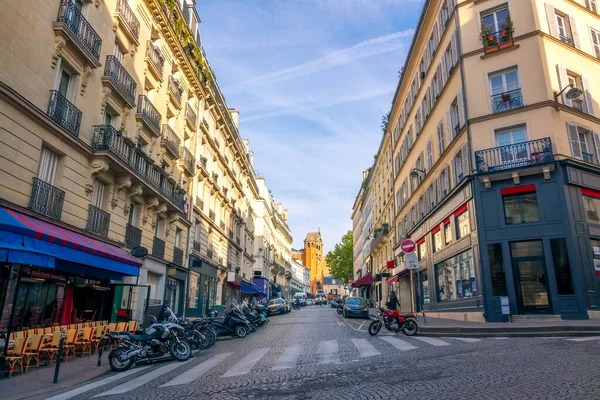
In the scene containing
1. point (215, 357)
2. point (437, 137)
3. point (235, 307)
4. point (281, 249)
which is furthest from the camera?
point (281, 249)

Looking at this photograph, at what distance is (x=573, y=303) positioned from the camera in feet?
50.4

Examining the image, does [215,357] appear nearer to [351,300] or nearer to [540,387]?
[540,387]

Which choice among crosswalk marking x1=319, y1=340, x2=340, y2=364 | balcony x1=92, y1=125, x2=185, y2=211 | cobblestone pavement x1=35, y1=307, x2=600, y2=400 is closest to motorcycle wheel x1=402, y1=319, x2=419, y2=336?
crosswalk marking x1=319, y1=340, x2=340, y2=364

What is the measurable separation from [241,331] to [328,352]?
6423 mm

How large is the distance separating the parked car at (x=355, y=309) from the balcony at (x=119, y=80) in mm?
19765

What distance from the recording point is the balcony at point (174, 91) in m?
22.0

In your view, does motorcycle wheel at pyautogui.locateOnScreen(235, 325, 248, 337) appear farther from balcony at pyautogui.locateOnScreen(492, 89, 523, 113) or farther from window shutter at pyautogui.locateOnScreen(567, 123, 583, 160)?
window shutter at pyautogui.locateOnScreen(567, 123, 583, 160)

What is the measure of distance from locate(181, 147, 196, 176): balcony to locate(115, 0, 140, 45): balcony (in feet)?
23.9

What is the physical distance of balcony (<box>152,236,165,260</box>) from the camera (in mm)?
20130

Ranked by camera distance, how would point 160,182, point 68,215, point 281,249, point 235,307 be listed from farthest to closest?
point 281,249 < point 160,182 < point 235,307 < point 68,215

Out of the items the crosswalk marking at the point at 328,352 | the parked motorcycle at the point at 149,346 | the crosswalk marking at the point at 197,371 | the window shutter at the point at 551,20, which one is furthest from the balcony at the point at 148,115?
the window shutter at the point at 551,20

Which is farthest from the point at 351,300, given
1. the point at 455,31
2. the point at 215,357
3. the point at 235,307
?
the point at 215,357

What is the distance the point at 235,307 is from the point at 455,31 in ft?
54.8

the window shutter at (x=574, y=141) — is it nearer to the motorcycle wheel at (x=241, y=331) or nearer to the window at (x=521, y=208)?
the window at (x=521, y=208)
